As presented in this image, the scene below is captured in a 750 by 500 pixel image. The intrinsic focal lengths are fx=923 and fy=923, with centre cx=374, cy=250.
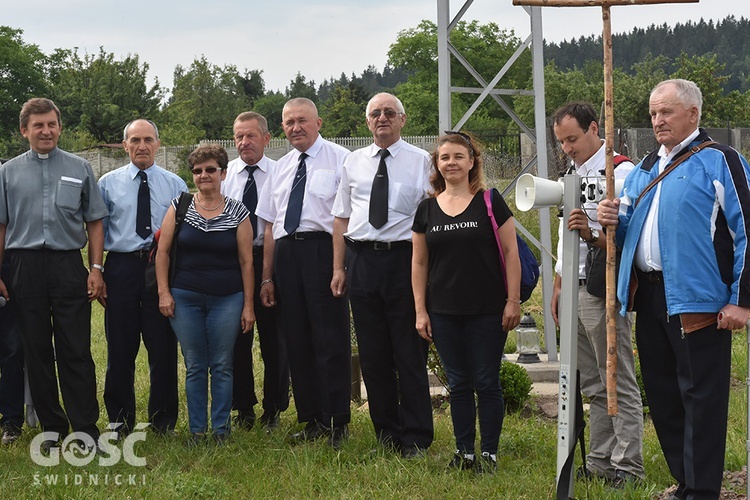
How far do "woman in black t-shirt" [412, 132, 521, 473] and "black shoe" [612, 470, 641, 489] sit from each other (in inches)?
26.6

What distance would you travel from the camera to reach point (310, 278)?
596 centimetres

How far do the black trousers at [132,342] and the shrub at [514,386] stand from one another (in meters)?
2.51

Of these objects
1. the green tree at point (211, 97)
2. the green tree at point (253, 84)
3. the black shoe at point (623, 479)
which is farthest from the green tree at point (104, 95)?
the black shoe at point (623, 479)

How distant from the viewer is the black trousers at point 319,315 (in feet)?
19.6

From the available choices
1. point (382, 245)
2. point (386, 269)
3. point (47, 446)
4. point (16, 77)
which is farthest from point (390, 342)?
point (16, 77)

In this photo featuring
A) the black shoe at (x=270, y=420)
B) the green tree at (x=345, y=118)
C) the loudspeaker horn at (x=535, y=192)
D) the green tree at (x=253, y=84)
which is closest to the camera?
the loudspeaker horn at (x=535, y=192)

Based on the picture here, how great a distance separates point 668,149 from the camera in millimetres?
4402

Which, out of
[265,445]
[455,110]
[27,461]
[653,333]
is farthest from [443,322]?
[455,110]

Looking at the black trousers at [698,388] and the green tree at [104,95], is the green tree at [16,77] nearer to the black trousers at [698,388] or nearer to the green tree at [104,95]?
the green tree at [104,95]

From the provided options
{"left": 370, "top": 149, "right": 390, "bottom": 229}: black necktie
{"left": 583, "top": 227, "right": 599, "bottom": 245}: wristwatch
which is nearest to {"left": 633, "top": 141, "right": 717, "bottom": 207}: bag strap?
{"left": 583, "top": 227, "right": 599, "bottom": 245}: wristwatch

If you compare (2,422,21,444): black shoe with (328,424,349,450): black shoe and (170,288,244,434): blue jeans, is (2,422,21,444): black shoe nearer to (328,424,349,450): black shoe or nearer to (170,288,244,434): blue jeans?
(170,288,244,434): blue jeans

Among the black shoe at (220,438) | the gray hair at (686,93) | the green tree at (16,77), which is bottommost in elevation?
the black shoe at (220,438)

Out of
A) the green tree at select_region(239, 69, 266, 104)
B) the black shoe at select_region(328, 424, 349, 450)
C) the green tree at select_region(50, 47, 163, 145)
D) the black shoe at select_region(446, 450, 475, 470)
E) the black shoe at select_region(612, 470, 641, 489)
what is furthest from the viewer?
the green tree at select_region(239, 69, 266, 104)

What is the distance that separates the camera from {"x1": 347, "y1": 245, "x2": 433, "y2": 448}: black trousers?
557 cm
